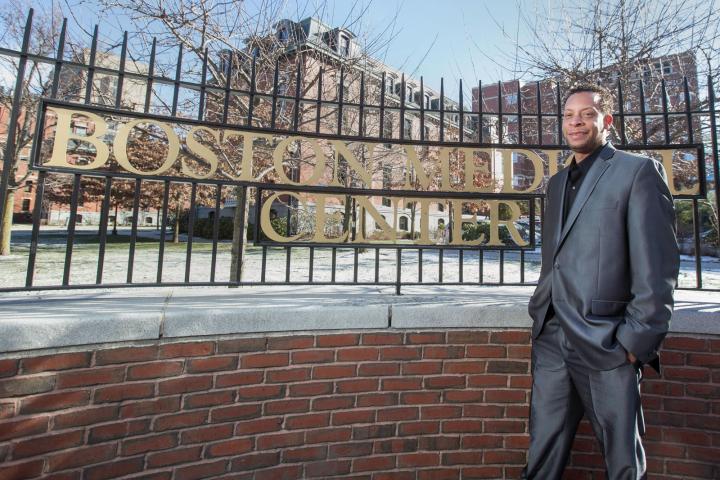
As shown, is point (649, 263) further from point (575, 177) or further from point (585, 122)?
point (585, 122)

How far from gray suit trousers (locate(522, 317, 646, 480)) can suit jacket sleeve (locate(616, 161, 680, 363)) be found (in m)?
0.18

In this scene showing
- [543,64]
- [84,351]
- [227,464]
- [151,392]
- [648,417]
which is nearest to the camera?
[84,351]

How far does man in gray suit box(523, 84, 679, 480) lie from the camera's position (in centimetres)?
157

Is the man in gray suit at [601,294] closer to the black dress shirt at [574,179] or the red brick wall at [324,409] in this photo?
the black dress shirt at [574,179]

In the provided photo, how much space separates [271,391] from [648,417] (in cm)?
235

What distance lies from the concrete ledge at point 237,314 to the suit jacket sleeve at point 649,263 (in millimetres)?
912

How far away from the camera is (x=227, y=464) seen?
221 cm

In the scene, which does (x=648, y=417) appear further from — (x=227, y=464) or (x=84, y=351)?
(x=84, y=351)

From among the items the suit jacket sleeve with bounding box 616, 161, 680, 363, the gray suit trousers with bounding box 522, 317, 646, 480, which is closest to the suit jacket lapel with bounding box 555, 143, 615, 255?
the suit jacket sleeve with bounding box 616, 161, 680, 363

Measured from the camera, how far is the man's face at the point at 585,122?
1873 mm

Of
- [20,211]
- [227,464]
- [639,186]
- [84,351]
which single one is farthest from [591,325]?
[20,211]

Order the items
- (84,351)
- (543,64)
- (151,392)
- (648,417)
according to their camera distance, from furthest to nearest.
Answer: (543,64) < (648,417) < (151,392) < (84,351)

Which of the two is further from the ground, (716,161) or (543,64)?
(543,64)

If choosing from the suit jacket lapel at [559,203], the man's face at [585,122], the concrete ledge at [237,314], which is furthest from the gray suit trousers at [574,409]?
the man's face at [585,122]
